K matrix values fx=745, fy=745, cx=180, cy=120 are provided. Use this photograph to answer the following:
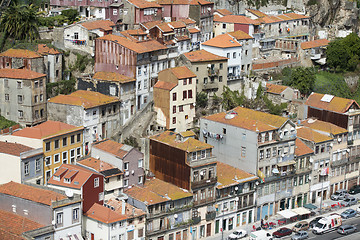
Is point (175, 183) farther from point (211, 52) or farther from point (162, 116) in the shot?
point (211, 52)

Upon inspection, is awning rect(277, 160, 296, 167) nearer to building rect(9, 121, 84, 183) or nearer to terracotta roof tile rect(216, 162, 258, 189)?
terracotta roof tile rect(216, 162, 258, 189)

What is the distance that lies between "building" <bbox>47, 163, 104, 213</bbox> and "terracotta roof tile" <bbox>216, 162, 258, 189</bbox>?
1658 cm

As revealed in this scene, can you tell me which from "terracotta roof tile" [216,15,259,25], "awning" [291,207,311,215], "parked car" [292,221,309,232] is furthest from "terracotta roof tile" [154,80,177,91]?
"terracotta roof tile" [216,15,259,25]

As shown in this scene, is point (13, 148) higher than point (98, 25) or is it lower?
lower

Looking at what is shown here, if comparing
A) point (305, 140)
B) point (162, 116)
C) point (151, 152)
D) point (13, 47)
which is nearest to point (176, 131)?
point (162, 116)

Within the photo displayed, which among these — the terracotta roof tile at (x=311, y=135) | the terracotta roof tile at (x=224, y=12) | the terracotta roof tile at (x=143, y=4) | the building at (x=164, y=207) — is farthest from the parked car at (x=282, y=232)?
the terracotta roof tile at (x=224, y=12)

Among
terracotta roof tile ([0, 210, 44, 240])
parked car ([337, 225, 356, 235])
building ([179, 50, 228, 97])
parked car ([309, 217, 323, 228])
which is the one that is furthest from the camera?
building ([179, 50, 228, 97])

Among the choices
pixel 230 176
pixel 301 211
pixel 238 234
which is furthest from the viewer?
pixel 301 211

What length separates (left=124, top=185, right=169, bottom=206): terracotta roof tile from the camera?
87.2 m

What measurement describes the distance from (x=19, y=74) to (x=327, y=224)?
147 ft

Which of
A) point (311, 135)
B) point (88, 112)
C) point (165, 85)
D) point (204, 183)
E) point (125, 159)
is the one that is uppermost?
point (165, 85)

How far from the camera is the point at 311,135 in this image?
348ft

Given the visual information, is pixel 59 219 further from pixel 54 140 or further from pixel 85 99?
pixel 85 99

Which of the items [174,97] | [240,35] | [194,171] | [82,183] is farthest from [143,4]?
[82,183]
